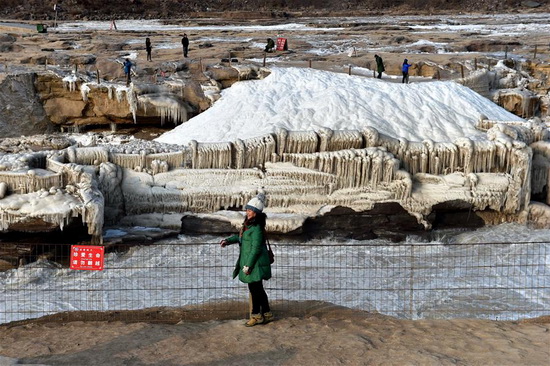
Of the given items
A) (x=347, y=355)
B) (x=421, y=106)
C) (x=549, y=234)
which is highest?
(x=421, y=106)

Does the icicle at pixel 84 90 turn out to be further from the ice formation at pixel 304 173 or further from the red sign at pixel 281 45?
the red sign at pixel 281 45

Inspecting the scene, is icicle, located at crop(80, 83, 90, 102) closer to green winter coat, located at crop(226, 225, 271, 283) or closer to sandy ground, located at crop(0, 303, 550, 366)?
sandy ground, located at crop(0, 303, 550, 366)

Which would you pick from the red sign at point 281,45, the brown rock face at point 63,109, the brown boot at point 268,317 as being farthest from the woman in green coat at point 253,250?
the red sign at point 281,45

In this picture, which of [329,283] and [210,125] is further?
[210,125]

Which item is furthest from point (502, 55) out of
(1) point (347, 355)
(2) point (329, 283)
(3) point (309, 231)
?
(1) point (347, 355)

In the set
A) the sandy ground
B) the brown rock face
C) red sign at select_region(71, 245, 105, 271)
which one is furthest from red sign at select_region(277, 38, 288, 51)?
the sandy ground

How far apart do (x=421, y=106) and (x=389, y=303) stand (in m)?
7.72

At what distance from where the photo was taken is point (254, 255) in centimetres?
747

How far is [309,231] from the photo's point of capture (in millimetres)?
14484

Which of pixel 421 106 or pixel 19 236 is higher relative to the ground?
pixel 421 106

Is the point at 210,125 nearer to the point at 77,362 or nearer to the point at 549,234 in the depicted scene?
the point at 549,234

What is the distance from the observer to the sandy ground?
23.1ft

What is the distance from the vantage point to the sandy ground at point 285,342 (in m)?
7.04

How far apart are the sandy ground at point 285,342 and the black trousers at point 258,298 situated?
194mm
